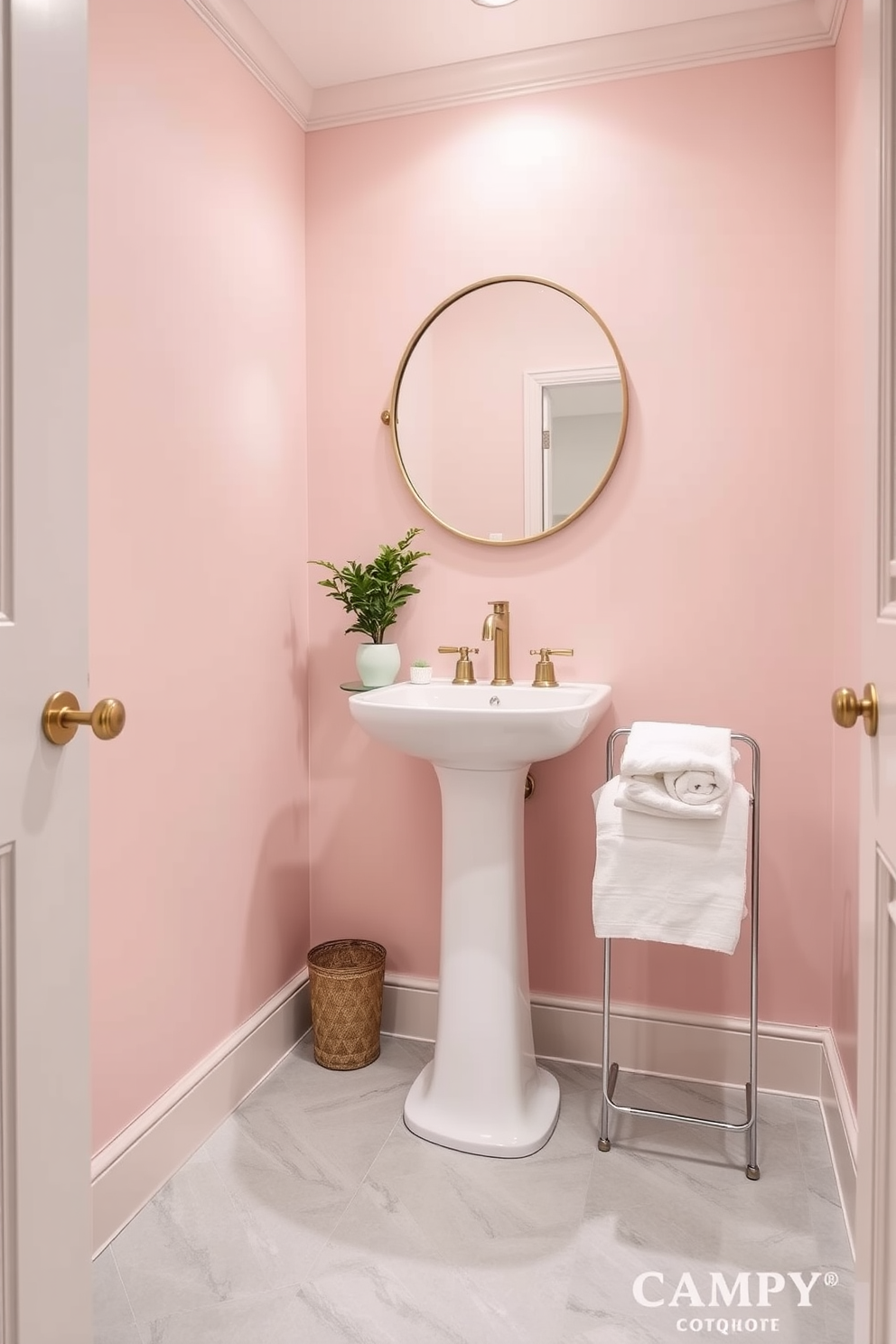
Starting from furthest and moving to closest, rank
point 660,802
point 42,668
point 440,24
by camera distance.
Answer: point 440,24, point 660,802, point 42,668

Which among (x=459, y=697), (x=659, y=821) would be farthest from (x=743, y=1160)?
(x=459, y=697)

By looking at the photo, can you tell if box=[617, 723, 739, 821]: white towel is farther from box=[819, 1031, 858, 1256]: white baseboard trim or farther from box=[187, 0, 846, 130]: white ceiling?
box=[187, 0, 846, 130]: white ceiling

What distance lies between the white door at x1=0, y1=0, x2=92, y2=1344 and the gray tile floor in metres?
0.63

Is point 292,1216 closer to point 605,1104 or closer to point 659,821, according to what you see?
point 605,1104

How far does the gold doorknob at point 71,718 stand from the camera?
812 millimetres

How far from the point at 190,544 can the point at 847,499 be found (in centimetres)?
134

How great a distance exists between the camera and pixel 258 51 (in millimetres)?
1992

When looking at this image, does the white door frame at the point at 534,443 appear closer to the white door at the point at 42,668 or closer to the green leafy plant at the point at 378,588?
the green leafy plant at the point at 378,588

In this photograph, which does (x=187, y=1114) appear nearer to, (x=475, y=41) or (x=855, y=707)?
(x=855, y=707)

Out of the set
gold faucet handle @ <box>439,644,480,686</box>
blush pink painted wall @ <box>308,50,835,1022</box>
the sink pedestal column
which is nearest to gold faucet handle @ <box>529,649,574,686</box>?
blush pink painted wall @ <box>308,50,835,1022</box>

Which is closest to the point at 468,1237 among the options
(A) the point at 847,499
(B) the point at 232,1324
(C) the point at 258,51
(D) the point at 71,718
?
(B) the point at 232,1324

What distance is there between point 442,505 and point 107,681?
0.98m

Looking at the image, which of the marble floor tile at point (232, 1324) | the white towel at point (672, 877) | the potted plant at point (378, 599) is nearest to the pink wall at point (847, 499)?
the white towel at point (672, 877)

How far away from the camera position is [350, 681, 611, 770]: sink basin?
5.40 ft
